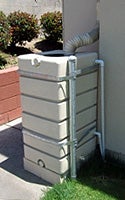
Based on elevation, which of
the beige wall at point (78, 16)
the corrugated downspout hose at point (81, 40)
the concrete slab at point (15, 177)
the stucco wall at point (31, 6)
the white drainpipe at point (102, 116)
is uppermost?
the stucco wall at point (31, 6)

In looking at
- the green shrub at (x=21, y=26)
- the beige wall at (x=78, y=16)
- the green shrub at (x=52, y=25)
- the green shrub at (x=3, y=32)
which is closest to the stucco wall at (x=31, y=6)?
the green shrub at (x=52, y=25)

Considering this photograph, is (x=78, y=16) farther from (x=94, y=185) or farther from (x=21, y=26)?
(x=21, y=26)

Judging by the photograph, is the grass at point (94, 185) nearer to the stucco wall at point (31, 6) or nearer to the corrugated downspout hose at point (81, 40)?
Answer: the corrugated downspout hose at point (81, 40)

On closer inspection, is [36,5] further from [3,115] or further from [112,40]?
[112,40]

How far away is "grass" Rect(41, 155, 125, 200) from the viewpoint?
3180 millimetres

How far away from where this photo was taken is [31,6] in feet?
28.7

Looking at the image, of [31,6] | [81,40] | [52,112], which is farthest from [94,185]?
[31,6]

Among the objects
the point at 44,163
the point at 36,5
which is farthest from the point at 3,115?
the point at 36,5

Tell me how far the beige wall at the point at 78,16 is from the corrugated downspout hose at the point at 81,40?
0.31 metres

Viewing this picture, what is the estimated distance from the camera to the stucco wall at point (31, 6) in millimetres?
8295

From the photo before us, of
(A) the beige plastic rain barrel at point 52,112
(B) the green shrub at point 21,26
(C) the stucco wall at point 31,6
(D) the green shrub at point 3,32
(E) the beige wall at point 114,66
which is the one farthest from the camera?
(C) the stucco wall at point 31,6

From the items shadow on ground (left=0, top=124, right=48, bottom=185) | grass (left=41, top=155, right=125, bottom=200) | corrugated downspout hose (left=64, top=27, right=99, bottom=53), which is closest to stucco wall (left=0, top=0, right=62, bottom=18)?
shadow on ground (left=0, top=124, right=48, bottom=185)

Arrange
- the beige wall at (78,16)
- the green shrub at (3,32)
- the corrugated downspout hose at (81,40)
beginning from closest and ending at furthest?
the corrugated downspout hose at (81,40)
the beige wall at (78,16)
the green shrub at (3,32)

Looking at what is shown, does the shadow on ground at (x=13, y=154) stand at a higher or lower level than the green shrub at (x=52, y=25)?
lower
